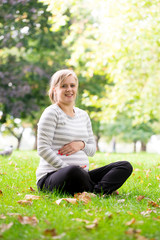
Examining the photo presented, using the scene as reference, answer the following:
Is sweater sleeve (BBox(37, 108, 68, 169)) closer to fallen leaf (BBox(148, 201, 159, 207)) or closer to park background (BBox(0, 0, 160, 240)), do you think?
park background (BBox(0, 0, 160, 240))

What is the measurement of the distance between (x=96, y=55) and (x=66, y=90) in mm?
6655

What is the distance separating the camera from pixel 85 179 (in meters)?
3.54

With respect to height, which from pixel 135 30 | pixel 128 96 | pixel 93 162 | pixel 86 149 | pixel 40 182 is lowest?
pixel 93 162

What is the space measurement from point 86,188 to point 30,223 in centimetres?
134

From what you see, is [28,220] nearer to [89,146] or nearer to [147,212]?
[147,212]

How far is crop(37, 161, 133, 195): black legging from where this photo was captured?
342cm

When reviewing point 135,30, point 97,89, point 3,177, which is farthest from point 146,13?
point 97,89

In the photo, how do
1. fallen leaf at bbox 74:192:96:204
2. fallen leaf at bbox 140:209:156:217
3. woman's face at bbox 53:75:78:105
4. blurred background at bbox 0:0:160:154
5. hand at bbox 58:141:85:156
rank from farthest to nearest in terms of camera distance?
blurred background at bbox 0:0:160:154 → woman's face at bbox 53:75:78:105 → hand at bbox 58:141:85:156 → fallen leaf at bbox 74:192:96:204 → fallen leaf at bbox 140:209:156:217

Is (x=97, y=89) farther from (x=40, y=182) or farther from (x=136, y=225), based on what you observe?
(x=136, y=225)

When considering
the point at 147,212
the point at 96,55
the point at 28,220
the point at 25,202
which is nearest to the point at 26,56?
the point at 96,55

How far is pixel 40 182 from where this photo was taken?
3748mm

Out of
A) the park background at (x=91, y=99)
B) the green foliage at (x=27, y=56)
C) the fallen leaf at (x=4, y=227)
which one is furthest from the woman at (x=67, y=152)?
the green foliage at (x=27, y=56)

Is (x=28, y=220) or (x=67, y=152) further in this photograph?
(x=67, y=152)

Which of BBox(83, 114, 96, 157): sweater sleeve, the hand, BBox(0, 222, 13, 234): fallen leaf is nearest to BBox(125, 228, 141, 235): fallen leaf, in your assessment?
BBox(0, 222, 13, 234): fallen leaf
